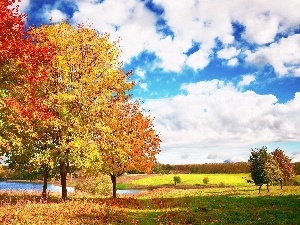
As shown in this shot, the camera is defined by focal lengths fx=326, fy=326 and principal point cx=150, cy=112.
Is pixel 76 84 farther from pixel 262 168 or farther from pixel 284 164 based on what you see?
pixel 284 164

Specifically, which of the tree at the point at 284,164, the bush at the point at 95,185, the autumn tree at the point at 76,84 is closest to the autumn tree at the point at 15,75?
the autumn tree at the point at 76,84

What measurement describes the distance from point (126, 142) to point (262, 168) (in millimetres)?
23749

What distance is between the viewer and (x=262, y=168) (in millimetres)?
46781

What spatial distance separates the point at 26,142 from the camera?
25.5 meters

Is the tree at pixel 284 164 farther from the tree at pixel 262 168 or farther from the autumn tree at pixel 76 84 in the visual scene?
the autumn tree at pixel 76 84

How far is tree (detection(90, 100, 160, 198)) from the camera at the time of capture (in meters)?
29.9

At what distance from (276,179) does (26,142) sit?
121 ft

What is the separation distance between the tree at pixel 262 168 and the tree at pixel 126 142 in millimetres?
17382

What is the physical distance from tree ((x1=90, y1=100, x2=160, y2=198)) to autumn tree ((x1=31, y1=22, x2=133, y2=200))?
6.80 feet

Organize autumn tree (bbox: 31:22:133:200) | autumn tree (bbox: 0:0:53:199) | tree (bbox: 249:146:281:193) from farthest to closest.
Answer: tree (bbox: 249:146:281:193)
autumn tree (bbox: 31:22:133:200)
autumn tree (bbox: 0:0:53:199)

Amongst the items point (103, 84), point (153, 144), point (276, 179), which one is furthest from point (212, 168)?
point (103, 84)

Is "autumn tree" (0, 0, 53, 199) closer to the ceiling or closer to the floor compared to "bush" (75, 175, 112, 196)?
closer to the ceiling

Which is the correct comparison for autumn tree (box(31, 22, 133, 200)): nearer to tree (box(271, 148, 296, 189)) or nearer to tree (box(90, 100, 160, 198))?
tree (box(90, 100, 160, 198))

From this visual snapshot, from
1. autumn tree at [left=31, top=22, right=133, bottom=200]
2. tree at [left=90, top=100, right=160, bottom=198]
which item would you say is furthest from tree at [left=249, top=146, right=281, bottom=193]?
autumn tree at [left=31, top=22, right=133, bottom=200]
